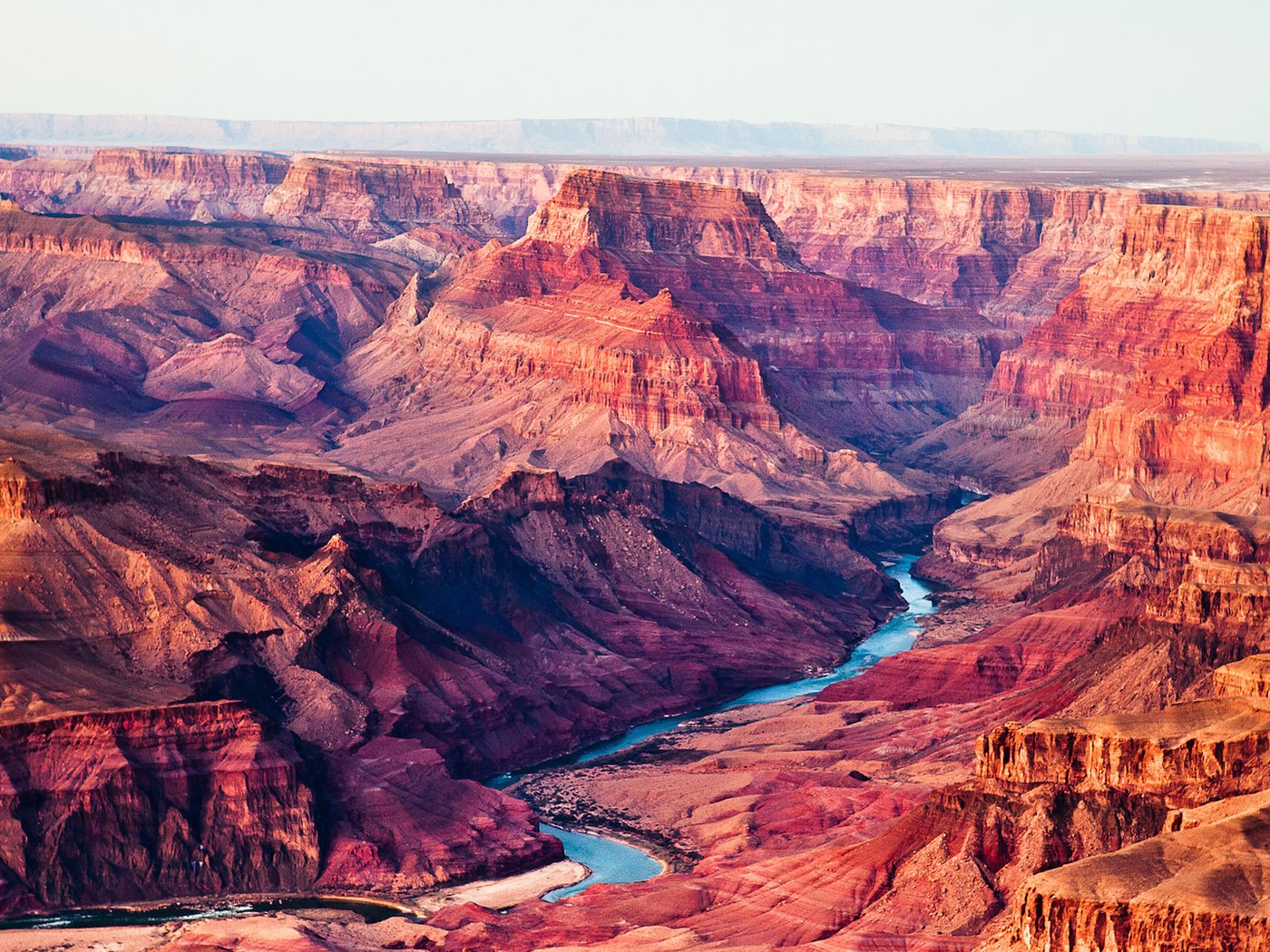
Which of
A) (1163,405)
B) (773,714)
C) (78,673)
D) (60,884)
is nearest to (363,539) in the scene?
(773,714)

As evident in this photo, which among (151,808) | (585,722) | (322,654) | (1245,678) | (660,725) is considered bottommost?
(660,725)

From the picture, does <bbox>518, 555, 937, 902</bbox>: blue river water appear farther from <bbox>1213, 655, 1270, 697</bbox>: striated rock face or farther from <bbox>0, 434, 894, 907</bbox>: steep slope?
<bbox>1213, 655, 1270, 697</bbox>: striated rock face

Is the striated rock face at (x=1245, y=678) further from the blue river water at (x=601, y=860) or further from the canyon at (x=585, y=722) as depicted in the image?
the blue river water at (x=601, y=860)

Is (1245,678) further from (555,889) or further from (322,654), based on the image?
(322,654)

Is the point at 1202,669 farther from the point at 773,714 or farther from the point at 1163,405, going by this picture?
the point at 1163,405

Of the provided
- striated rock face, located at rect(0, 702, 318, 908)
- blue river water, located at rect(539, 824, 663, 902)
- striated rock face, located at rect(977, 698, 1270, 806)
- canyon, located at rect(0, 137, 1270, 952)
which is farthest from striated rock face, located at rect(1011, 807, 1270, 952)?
striated rock face, located at rect(0, 702, 318, 908)

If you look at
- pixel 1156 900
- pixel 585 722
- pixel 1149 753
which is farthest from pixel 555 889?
pixel 1156 900
